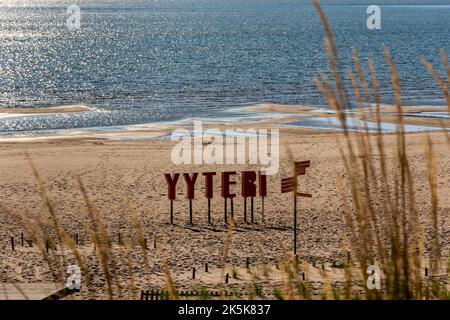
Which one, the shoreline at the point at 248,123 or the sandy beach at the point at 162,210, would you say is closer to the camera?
the sandy beach at the point at 162,210

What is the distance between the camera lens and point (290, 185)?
18.0 metres

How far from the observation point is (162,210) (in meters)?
22.0

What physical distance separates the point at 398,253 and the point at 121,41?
119488mm

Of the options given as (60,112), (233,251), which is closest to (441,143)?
(233,251)

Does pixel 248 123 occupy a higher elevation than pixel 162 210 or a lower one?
higher

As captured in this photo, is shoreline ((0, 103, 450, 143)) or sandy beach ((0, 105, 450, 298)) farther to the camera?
shoreline ((0, 103, 450, 143))

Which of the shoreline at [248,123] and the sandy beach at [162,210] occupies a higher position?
the shoreline at [248,123]

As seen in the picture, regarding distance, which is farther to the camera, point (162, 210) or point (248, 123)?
point (248, 123)

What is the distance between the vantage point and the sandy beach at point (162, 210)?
1611 centimetres

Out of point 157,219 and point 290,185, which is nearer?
point 290,185

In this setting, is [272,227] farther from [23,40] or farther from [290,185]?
[23,40]

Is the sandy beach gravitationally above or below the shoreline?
below

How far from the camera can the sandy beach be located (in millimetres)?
16109
